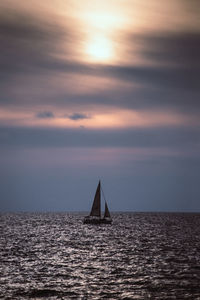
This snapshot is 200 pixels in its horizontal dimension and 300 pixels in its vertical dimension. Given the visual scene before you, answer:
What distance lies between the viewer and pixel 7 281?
42.2 meters

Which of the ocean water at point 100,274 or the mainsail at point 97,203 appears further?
the mainsail at point 97,203

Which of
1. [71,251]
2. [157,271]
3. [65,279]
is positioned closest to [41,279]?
[65,279]

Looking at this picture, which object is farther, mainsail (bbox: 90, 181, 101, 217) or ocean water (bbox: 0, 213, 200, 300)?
mainsail (bbox: 90, 181, 101, 217)

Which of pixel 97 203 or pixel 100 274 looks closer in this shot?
pixel 100 274

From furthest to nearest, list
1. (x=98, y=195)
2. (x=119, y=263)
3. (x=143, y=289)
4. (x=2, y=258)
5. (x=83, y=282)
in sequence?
(x=98, y=195) → (x=2, y=258) → (x=119, y=263) → (x=83, y=282) → (x=143, y=289)

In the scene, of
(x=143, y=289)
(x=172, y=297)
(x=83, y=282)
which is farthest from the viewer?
(x=83, y=282)

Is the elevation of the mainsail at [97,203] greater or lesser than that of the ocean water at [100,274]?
greater

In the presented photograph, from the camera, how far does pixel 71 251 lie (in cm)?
7194

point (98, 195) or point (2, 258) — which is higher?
point (98, 195)

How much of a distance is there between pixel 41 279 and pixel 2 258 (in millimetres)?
18911

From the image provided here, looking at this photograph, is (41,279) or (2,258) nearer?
(41,279)

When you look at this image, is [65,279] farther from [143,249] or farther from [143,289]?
[143,249]

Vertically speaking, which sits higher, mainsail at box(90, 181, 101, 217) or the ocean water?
mainsail at box(90, 181, 101, 217)

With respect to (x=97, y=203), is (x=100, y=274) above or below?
below
